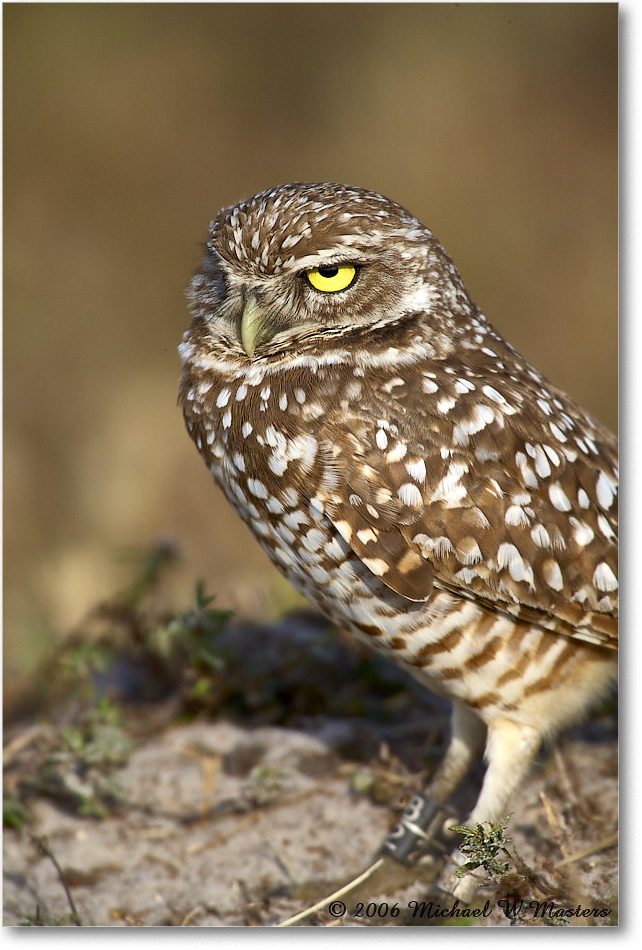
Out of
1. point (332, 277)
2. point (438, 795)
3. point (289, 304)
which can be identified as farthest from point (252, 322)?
point (438, 795)

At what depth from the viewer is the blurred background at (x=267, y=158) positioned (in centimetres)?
256

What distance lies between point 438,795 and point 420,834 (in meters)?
0.13

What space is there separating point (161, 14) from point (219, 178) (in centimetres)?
58

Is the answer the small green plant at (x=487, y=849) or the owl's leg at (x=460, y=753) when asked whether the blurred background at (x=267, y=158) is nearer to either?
the owl's leg at (x=460, y=753)

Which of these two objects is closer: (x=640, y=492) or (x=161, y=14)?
(x=640, y=492)

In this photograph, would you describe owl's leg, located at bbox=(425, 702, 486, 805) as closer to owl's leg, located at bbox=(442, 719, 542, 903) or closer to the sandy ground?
the sandy ground

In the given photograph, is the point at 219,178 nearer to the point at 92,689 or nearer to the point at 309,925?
the point at 92,689

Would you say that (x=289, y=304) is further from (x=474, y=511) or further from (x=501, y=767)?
(x=501, y=767)

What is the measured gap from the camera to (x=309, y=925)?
2205mm

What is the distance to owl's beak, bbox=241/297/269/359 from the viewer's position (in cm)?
197

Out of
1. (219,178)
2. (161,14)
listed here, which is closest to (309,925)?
(219,178)

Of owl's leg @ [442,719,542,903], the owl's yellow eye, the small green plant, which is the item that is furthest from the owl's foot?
the owl's yellow eye

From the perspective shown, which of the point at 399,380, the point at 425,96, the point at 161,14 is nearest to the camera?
the point at 399,380

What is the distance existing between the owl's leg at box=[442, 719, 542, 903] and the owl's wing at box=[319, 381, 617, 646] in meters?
0.31
